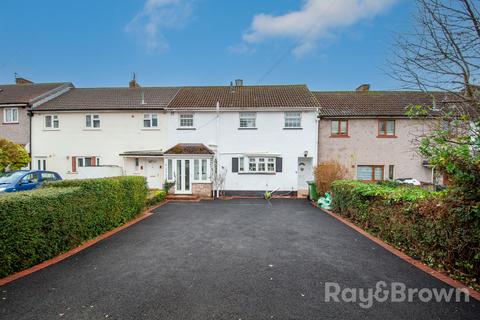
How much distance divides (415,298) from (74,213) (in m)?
7.49

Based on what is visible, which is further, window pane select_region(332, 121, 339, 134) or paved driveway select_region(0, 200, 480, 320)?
window pane select_region(332, 121, 339, 134)

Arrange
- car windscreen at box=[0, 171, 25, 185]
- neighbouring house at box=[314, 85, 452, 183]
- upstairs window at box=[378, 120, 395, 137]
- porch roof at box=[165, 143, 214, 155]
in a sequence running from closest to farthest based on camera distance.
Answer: car windscreen at box=[0, 171, 25, 185], porch roof at box=[165, 143, 214, 155], neighbouring house at box=[314, 85, 452, 183], upstairs window at box=[378, 120, 395, 137]

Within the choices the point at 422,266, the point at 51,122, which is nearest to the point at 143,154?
the point at 51,122

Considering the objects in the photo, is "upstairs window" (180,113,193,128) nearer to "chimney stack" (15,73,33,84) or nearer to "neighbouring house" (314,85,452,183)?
"neighbouring house" (314,85,452,183)

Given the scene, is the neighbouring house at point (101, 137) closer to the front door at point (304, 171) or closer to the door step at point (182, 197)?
the door step at point (182, 197)

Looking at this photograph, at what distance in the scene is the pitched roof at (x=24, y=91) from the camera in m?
17.4

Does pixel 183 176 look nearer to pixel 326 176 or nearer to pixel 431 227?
pixel 326 176

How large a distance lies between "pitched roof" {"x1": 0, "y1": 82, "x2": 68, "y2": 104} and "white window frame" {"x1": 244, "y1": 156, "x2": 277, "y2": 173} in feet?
59.0

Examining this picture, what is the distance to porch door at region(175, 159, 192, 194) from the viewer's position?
14.6 meters

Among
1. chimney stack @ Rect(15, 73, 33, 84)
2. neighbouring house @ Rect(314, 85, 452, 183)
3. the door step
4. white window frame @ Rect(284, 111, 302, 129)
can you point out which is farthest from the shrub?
chimney stack @ Rect(15, 73, 33, 84)

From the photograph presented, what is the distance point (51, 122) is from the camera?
1698 cm

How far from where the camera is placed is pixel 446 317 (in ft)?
9.48

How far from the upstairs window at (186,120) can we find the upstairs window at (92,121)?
696 cm

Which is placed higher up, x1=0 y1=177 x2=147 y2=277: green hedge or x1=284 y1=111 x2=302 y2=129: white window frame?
x1=284 y1=111 x2=302 y2=129: white window frame
